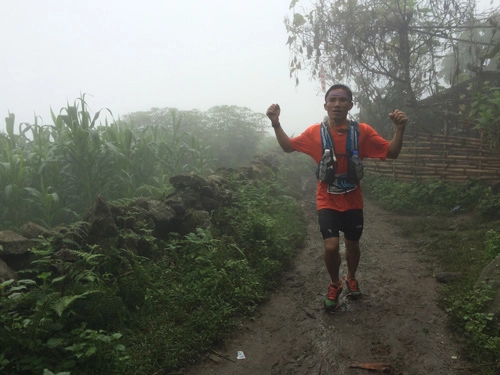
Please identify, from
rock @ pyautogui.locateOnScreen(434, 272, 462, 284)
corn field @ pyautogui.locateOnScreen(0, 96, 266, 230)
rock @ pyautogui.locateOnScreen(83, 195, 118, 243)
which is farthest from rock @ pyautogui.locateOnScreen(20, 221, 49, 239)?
rock @ pyautogui.locateOnScreen(434, 272, 462, 284)

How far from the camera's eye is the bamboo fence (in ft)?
24.0

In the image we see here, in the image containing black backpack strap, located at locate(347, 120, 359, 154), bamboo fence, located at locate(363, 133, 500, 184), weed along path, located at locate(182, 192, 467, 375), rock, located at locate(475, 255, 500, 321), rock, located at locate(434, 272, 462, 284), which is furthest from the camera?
bamboo fence, located at locate(363, 133, 500, 184)

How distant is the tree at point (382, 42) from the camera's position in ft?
33.0

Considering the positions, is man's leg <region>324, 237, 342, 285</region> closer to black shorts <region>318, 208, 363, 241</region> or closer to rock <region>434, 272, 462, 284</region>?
black shorts <region>318, 208, 363, 241</region>

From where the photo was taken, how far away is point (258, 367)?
9.37 ft

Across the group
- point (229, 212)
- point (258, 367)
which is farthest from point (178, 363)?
point (229, 212)

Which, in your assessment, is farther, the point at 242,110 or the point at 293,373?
the point at 242,110

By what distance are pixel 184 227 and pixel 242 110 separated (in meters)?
9.36

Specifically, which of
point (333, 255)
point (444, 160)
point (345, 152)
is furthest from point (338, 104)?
point (444, 160)

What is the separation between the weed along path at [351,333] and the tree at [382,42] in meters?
7.40

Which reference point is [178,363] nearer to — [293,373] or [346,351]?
[293,373]

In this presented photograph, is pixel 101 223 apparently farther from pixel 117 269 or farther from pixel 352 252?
pixel 352 252

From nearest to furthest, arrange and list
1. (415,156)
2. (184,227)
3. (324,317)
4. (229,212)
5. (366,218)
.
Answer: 1. (324,317)
2. (184,227)
3. (229,212)
4. (366,218)
5. (415,156)

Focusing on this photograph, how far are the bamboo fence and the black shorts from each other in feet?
16.7
